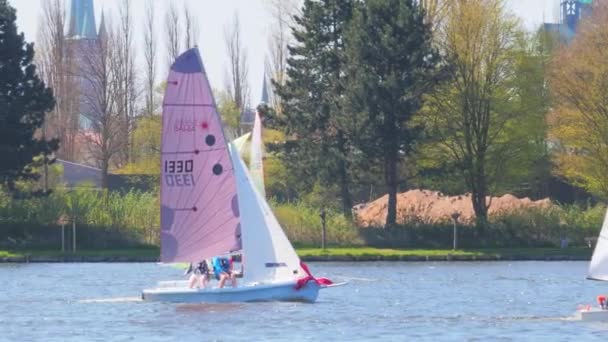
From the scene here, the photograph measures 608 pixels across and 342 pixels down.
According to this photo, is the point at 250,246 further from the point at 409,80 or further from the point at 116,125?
the point at 116,125

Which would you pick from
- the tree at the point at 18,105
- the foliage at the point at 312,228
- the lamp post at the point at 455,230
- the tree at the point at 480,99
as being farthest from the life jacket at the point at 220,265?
the tree at the point at 480,99

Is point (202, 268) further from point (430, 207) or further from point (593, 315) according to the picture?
point (430, 207)

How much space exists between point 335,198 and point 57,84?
3533 centimetres

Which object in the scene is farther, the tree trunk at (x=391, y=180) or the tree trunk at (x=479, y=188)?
the tree trunk at (x=479, y=188)

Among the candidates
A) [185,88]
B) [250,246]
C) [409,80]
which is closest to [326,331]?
[250,246]

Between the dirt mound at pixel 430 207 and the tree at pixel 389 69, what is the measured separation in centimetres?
199

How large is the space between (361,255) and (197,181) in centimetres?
2644

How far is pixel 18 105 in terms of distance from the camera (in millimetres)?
79125

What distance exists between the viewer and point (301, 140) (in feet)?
280

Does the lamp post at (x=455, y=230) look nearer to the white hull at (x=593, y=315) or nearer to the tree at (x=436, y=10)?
the tree at (x=436, y=10)

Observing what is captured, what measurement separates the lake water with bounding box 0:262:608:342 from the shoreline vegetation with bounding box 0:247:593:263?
6226 mm

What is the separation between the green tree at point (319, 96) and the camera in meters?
84.0

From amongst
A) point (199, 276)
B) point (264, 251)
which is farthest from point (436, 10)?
point (199, 276)

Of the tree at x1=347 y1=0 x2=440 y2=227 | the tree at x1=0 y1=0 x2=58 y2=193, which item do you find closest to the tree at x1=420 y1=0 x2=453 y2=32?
the tree at x1=347 y1=0 x2=440 y2=227
